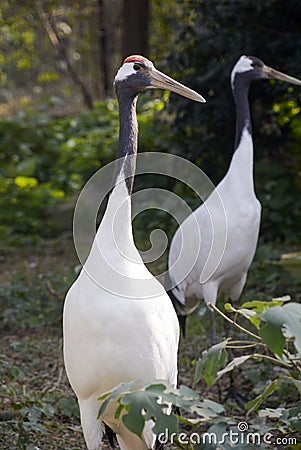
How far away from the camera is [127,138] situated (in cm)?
353

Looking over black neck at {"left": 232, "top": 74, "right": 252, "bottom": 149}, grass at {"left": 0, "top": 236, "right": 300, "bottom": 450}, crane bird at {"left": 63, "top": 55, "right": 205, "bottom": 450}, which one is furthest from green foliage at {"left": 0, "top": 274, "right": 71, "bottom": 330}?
crane bird at {"left": 63, "top": 55, "right": 205, "bottom": 450}

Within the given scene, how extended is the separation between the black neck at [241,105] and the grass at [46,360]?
1.45 m

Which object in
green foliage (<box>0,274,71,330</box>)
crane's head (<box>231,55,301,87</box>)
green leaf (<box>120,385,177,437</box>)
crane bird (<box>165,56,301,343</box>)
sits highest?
green leaf (<box>120,385,177,437</box>)

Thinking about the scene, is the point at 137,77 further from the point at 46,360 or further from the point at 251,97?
the point at 251,97

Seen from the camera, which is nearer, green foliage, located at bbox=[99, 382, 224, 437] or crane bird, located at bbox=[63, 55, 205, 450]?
green foliage, located at bbox=[99, 382, 224, 437]

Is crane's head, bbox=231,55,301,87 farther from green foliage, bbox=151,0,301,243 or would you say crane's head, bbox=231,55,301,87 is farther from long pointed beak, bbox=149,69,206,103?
long pointed beak, bbox=149,69,206,103

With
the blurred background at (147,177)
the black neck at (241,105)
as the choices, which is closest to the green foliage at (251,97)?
the blurred background at (147,177)

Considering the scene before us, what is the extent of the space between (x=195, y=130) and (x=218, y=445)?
613 cm

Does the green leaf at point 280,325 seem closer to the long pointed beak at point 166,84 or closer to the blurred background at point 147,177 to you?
the long pointed beak at point 166,84

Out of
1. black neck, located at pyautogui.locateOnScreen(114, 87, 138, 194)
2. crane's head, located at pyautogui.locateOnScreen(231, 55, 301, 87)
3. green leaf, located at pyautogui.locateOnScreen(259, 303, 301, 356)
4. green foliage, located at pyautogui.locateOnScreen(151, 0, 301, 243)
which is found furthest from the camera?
green foliage, located at pyautogui.locateOnScreen(151, 0, 301, 243)

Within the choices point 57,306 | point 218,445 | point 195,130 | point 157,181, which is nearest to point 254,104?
point 195,130

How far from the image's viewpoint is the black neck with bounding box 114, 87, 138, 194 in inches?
136

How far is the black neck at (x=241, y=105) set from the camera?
5469mm

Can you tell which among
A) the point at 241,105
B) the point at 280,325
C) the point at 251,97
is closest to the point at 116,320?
the point at 280,325
